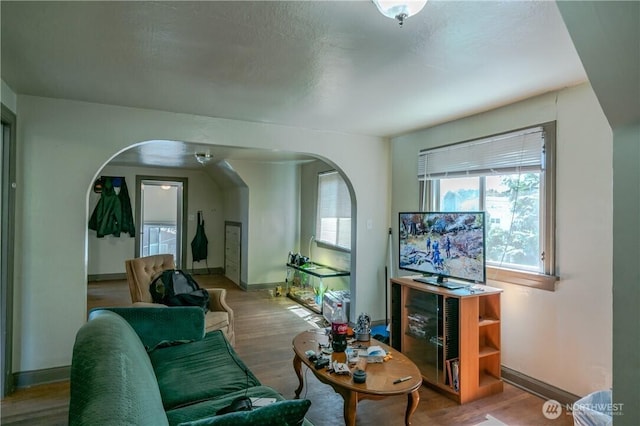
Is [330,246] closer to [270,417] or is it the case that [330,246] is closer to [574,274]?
[574,274]

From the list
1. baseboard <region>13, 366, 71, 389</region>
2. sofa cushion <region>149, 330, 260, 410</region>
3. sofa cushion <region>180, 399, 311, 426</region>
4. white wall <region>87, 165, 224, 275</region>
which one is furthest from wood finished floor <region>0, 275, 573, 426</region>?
white wall <region>87, 165, 224, 275</region>

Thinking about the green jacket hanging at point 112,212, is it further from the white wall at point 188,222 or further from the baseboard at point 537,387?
the baseboard at point 537,387

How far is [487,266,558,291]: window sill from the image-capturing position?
102 inches

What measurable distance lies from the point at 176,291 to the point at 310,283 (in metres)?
2.83

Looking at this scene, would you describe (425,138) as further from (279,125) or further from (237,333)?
(237,333)

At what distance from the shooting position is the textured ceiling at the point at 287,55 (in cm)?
159

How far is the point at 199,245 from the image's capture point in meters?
7.37

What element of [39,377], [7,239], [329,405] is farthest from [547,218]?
[39,377]

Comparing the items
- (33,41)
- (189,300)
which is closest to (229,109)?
(33,41)

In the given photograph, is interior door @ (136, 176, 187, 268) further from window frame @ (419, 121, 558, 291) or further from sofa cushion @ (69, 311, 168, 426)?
window frame @ (419, 121, 558, 291)

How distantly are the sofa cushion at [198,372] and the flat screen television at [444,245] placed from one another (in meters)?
1.77

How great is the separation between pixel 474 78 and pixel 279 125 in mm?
1952

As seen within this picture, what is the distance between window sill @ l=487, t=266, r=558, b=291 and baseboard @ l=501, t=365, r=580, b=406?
73cm

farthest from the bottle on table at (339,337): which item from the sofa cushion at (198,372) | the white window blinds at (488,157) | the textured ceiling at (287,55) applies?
the white window blinds at (488,157)
